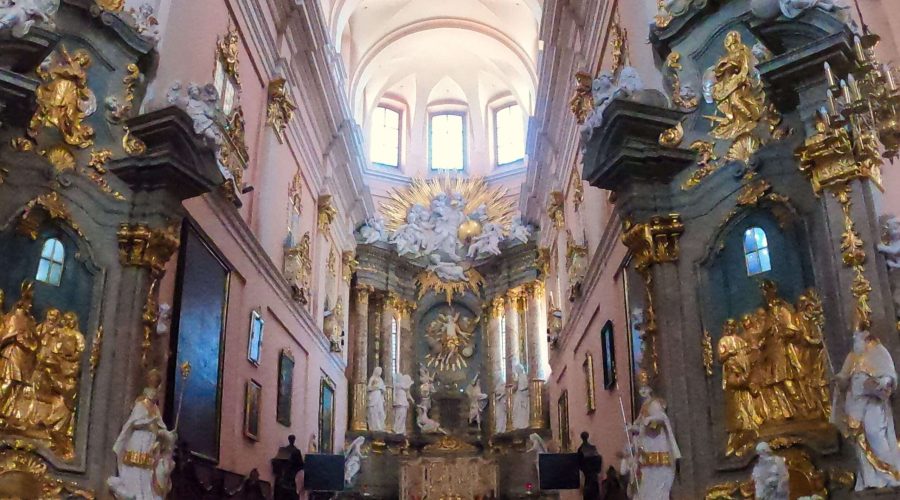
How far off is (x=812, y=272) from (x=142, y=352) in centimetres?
682

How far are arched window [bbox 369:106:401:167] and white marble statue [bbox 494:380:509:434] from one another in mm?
8037

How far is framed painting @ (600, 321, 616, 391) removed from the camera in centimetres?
1232

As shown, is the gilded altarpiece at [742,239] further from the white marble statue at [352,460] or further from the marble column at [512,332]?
the marble column at [512,332]

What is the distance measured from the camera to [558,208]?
18.7m

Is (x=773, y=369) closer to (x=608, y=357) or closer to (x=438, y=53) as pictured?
(x=608, y=357)

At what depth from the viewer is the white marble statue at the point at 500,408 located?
23094mm

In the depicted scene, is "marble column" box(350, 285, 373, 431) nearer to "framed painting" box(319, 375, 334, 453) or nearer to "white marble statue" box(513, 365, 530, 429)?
"framed painting" box(319, 375, 334, 453)

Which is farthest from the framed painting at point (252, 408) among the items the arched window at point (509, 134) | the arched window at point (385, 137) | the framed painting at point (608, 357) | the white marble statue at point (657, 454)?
the arched window at point (509, 134)

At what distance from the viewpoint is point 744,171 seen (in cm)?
869

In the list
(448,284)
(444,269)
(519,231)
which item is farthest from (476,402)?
(519,231)

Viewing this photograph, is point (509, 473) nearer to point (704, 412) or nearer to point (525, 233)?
point (525, 233)

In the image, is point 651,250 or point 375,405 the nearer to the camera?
point 651,250

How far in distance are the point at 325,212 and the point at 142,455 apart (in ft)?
36.0

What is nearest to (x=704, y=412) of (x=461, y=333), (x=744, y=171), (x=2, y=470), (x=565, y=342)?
(x=744, y=171)
